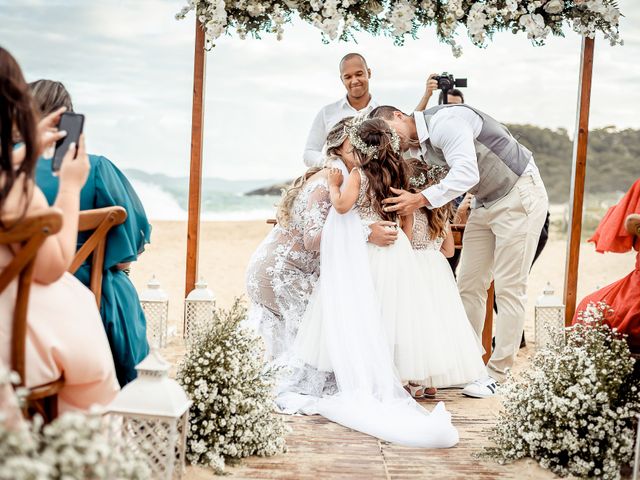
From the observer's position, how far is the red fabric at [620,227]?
2.96m

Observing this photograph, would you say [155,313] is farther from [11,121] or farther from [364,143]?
[11,121]

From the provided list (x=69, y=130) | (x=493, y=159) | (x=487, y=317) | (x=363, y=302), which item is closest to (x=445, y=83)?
(x=493, y=159)

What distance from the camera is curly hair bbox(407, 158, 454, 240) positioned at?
3.96 metres

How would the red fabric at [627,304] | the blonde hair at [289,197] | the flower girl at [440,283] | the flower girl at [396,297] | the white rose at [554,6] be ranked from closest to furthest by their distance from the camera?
the red fabric at [627,304], the flower girl at [396,297], the flower girl at [440,283], the blonde hair at [289,197], the white rose at [554,6]

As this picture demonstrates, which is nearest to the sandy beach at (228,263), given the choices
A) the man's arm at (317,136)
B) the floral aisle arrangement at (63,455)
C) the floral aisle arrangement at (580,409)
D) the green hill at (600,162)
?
the green hill at (600,162)

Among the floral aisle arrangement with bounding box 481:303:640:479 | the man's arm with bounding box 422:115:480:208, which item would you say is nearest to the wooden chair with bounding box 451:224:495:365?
the man's arm with bounding box 422:115:480:208

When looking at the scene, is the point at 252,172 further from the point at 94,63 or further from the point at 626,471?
the point at 626,471

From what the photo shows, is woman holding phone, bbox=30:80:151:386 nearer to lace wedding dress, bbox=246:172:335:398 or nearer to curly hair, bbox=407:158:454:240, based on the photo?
lace wedding dress, bbox=246:172:335:398

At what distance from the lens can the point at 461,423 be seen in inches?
136

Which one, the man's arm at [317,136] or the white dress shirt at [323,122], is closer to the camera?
the white dress shirt at [323,122]

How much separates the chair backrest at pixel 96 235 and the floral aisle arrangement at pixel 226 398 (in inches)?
16.7

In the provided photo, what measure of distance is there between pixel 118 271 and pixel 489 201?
84.5 inches

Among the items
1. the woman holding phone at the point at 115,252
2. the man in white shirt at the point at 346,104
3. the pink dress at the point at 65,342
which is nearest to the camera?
the pink dress at the point at 65,342

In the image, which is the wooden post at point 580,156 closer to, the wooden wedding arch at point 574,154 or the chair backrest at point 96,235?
the wooden wedding arch at point 574,154
